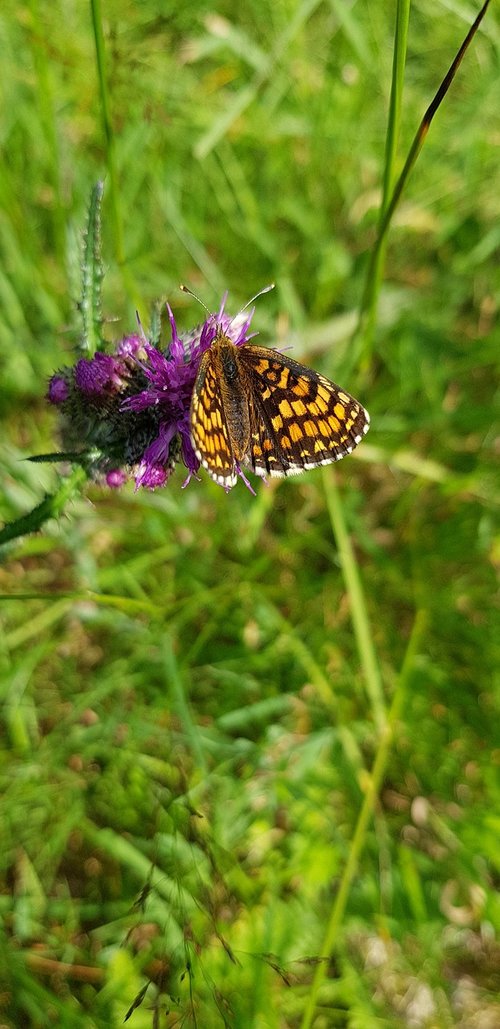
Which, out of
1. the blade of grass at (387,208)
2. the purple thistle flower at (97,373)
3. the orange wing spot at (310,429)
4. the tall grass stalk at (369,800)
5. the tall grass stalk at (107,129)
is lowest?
the tall grass stalk at (369,800)

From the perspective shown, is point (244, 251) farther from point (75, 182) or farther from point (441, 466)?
point (441, 466)

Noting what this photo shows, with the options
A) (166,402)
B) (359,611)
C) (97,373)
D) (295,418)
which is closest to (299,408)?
(295,418)

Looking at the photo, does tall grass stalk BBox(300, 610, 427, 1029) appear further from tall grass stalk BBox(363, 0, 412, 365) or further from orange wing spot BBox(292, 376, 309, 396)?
orange wing spot BBox(292, 376, 309, 396)

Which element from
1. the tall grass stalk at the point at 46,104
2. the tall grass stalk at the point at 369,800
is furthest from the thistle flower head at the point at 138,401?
the tall grass stalk at the point at 369,800

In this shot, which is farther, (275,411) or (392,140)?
(275,411)

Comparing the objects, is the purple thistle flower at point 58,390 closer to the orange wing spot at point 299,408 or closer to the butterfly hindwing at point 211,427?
the butterfly hindwing at point 211,427

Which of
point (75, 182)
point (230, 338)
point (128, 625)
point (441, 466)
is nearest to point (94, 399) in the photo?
point (230, 338)

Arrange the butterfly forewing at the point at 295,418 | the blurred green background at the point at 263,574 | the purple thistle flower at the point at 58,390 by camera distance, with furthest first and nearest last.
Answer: the blurred green background at the point at 263,574 → the purple thistle flower at the point at 58,390 → the butterfly forewing at the point at 295,418

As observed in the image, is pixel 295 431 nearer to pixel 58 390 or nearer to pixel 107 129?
pixel 58 390
